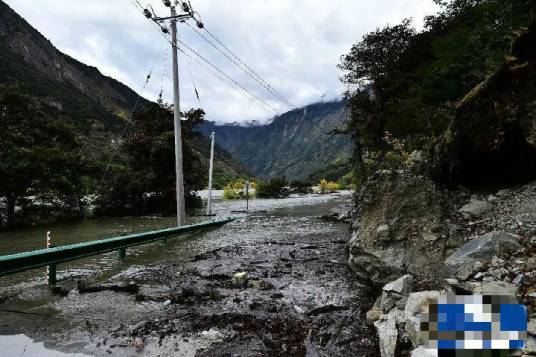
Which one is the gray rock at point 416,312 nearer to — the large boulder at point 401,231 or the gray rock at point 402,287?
the gray rock at point 402,287

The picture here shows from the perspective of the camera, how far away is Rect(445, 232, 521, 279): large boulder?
5.08m

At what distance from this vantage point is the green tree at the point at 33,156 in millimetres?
18359

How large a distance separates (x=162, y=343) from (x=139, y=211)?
24.7 meters

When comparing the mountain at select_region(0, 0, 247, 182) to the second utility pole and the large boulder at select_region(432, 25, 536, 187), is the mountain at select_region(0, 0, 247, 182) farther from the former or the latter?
the large boulder at select_region(432, 25, 536, 187)

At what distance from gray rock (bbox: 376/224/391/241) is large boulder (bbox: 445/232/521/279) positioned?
1.83 m

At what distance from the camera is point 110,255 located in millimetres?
11523

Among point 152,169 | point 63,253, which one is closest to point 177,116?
point 63,253

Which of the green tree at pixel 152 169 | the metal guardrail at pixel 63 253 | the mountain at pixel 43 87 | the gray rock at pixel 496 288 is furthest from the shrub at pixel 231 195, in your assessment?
the gray rock at pixel 496 288

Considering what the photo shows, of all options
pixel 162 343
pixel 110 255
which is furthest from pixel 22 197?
pixel 162 343

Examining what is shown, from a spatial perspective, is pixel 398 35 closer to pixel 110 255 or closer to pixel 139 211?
pixel 139 211

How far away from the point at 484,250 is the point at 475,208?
209 cm

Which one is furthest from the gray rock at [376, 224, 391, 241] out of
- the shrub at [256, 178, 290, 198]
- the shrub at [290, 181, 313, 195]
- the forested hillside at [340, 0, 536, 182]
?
the shrub at [290, 181, 313, 195]

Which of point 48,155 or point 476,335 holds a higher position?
point 48,155

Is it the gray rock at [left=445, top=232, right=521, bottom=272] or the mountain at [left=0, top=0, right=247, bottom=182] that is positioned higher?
the mountain at [left=0, top=0, right=247, bottom=182]
